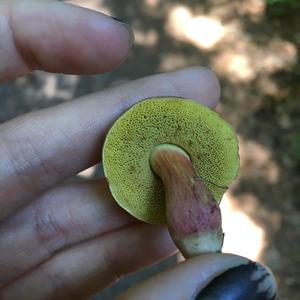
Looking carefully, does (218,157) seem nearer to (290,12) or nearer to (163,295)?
(163,295)

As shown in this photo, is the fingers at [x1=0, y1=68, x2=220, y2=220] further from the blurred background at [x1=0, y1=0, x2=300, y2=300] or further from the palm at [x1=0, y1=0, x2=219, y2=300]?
the blurred background at [x1=0, y1=0, x2=300, y2=300]

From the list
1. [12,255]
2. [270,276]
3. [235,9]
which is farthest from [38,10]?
[235,9]

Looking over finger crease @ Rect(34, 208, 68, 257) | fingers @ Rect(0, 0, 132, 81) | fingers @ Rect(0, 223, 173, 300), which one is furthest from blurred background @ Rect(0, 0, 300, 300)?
fingers @ Rect(0, 0, 132, 81)

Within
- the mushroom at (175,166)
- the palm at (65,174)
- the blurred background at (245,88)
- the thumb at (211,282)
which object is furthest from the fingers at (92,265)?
the blurred background at (245,88)

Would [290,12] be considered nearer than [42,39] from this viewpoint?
No

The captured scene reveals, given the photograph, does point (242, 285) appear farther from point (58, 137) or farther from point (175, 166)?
point (58, 137)

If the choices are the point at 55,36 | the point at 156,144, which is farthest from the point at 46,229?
the point at 55,36
